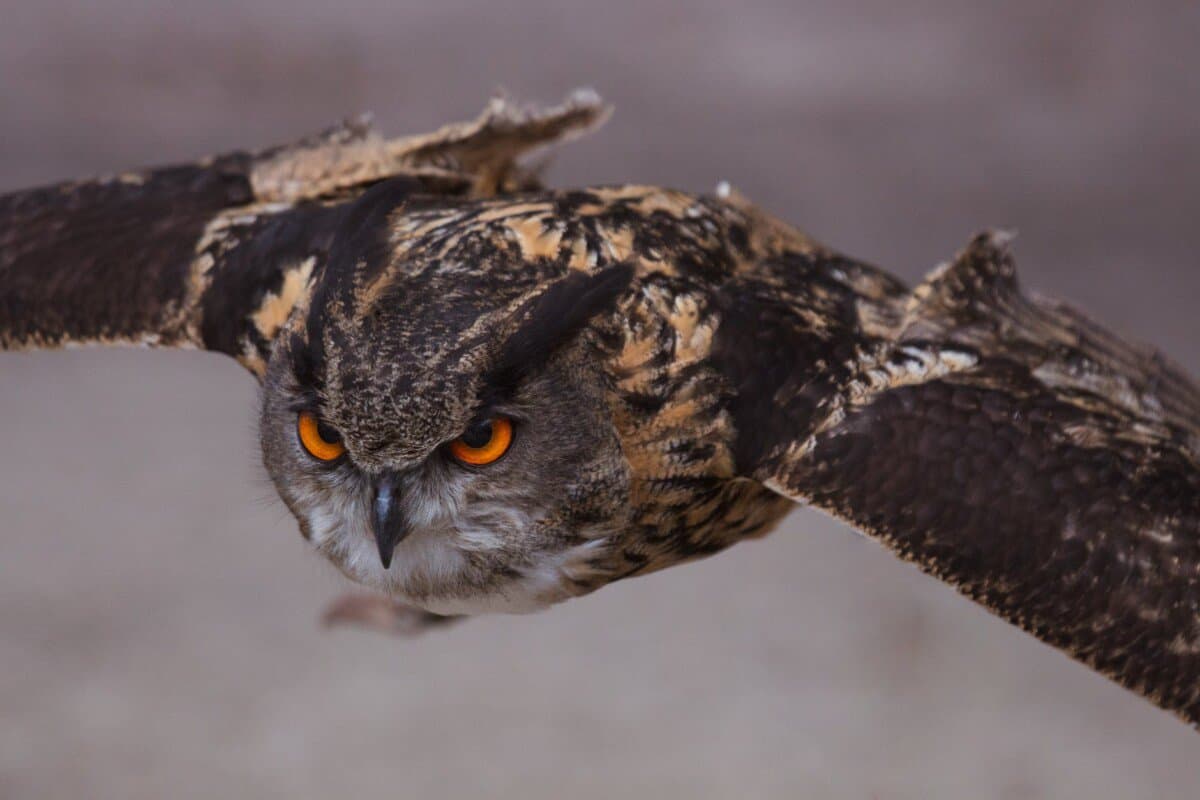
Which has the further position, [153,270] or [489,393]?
[153,270]

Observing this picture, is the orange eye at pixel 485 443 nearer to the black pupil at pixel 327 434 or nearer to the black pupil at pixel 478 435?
the black pupil at pixel 478 435

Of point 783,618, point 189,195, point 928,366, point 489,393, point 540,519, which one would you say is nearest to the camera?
point 489,393

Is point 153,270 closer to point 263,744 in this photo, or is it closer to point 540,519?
point 540,519

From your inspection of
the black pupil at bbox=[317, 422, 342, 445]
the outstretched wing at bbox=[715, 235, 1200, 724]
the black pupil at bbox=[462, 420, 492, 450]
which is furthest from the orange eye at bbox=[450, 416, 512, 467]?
the outstretched wing at bbox=[715, 235, 1200, 724]

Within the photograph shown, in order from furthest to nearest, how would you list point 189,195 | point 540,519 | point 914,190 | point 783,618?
point 914,190, point 783,618, point 189,195, point 540,519

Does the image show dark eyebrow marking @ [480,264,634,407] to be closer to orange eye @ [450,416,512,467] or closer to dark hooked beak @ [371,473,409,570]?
orange eye @ [450,416,512,467]

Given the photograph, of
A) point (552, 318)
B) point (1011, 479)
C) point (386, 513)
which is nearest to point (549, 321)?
point (552, 318)

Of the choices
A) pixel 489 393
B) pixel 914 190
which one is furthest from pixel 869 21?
pixel 489 393
